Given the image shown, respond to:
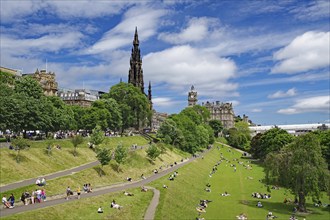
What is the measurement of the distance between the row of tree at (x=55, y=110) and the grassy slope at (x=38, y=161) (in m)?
4.50

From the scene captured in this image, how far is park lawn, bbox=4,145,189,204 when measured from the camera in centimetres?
3909

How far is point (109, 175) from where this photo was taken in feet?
170

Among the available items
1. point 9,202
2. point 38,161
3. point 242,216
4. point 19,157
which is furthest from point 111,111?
point 9,202

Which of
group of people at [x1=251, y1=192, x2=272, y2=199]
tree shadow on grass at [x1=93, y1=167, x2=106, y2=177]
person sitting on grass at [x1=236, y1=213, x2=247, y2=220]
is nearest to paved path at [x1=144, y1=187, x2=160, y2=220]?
tree shadow on grass at [x1=93, y1=167, x2=106, y2=177]

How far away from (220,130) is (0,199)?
160 m

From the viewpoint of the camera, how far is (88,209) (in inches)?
1355

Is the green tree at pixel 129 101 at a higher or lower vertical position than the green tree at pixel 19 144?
higher

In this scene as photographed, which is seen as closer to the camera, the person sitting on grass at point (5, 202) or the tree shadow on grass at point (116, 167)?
the person sitting on grass at point (5, 202)

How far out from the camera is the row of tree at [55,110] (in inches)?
2114

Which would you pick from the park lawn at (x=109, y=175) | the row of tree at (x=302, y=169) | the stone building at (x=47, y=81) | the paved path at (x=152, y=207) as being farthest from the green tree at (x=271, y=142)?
the stone building at (x=47, y=81)

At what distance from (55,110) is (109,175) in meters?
21.3

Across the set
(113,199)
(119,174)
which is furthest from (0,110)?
(113,199)

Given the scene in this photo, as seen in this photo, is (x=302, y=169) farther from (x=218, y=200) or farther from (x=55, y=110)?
(x=55, y=110)

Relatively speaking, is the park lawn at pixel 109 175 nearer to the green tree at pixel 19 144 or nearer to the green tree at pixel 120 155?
the green tree at pixel 120 155
